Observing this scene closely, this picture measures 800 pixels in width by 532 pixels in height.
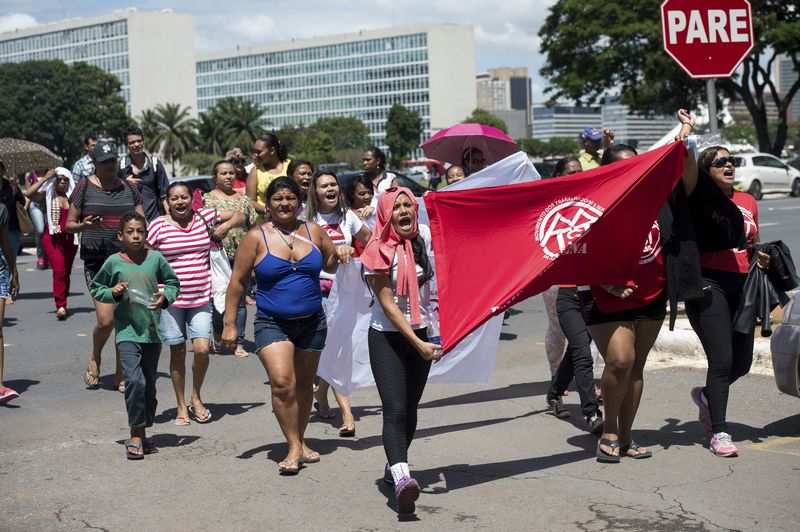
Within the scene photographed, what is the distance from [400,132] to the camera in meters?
151

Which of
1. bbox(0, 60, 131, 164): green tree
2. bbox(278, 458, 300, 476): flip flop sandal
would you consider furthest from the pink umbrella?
bbox(0, 60, 131, 164): green tree

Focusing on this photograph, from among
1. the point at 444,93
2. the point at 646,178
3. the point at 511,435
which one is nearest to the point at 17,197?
the point at 511,435

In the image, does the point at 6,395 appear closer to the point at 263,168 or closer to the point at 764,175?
the point at 263,168

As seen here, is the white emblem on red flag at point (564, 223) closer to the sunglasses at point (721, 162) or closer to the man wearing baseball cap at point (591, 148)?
the sunglasses at point (721, 162)

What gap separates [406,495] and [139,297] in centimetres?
267

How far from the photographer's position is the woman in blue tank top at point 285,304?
253 inches

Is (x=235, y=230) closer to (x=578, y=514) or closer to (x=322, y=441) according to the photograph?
(x=322, y=441)

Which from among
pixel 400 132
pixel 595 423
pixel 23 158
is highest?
pixel 400 132

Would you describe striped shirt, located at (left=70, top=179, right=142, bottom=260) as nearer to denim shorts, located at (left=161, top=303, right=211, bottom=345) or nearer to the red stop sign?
denim shorts, located at (left=161, top=303, right=211, bottom=345)

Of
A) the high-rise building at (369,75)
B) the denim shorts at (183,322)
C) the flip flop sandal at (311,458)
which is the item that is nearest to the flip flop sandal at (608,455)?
the flip flop sandal at (311,458)

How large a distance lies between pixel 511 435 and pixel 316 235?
194cm

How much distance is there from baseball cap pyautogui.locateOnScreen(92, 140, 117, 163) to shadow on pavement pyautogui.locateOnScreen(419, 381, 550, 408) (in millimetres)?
3362

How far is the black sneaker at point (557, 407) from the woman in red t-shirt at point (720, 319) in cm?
115

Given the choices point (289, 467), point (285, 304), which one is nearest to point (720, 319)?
point (285, 304)
